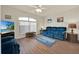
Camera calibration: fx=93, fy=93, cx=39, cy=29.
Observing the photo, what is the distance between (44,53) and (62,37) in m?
0.59

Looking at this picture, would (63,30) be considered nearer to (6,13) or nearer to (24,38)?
(24,38)

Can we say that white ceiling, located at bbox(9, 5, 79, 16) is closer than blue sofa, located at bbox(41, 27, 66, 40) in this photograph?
Yes

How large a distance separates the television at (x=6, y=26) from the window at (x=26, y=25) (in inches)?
8.6

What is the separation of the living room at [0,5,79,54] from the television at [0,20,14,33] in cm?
7

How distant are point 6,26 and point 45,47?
1.04 meters

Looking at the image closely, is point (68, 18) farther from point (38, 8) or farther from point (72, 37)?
point (38, 8)

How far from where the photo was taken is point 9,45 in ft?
7.32

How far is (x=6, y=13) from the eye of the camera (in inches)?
81.7

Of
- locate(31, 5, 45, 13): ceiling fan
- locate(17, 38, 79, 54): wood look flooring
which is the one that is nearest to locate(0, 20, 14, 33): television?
locate(17, 38, 79, 54): wood look flooring

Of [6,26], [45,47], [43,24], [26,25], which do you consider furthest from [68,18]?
[6,26]

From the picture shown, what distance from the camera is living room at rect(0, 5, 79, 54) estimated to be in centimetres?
215

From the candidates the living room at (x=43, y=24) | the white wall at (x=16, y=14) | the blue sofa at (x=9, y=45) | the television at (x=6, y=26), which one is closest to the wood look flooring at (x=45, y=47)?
the living room at (x=43, y=24)

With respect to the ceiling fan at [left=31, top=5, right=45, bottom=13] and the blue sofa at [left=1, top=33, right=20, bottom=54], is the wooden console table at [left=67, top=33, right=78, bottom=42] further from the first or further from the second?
the blue sofa at [left=1, top=33, right=20, bottom=54]
